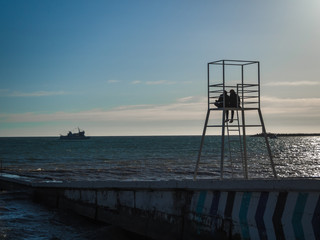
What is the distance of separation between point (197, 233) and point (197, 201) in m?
0.74

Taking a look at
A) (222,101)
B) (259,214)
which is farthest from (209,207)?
(222,101)

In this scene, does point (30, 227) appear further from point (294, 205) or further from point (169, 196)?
point (294, 205)

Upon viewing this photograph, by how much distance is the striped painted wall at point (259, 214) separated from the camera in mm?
7359

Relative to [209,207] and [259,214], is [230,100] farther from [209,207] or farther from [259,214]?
[259,214]

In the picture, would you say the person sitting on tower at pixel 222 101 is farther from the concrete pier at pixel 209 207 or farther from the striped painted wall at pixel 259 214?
the striped painted wall at pixel 259 214

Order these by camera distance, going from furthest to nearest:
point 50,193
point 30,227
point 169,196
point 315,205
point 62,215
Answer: point 50,193
point 62,215
point 30,227
point 169,196
point 315,205

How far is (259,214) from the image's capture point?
8.03m

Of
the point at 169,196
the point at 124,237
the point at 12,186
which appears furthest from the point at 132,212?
the point at 12,186

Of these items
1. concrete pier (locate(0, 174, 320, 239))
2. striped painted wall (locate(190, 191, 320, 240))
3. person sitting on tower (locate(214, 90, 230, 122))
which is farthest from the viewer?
person sitting on tower (locate(214, 90, 230, 122))

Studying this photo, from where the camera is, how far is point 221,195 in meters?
8.78

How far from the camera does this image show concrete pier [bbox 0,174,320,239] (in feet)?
24.6

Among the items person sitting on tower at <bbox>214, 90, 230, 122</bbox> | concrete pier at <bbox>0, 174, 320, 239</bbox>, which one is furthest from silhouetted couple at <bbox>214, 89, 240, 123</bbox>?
concrete pier at <bbox>0, 174, 320, 239</bbox>

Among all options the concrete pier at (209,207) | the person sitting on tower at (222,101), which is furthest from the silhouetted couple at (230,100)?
the concrete pier at (209,207)

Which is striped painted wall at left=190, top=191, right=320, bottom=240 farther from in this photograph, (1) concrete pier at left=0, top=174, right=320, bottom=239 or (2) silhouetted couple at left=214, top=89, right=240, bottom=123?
(2) silhouetted couple at left=214, top=89, right=240, bottom=123
